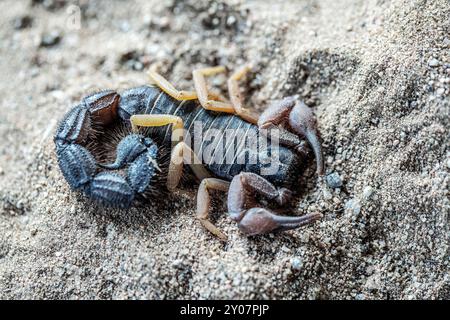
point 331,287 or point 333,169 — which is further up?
point 333,169

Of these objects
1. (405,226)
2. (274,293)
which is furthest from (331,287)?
(405,226)

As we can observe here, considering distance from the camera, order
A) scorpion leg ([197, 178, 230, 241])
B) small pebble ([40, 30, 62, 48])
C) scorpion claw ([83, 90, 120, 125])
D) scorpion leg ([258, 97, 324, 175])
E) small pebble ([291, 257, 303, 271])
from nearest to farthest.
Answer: small pebble ([291, 257, 303, 271]), scorpion leg ([197, 178, 230, 241]), scorpion leg ([258, 97, 324, 175]), scorpion claw ([83, 90, 120, 125]), small pebble ([40, 30, 62, 48])

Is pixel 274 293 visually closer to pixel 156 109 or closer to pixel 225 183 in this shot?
pixel 225 183

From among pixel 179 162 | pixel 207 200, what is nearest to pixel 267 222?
pixel 207 200

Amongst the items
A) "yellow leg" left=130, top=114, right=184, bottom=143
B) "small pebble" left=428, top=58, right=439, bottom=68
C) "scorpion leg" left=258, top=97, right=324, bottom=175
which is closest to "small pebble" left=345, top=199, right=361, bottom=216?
"scorpion leg" left=258, top=97, right=324, bottom=175

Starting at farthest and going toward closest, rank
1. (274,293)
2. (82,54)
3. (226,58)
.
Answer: (82,54), (226,58), (274,293)

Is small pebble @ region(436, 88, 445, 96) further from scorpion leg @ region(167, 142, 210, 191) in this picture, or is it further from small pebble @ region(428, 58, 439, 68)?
scorpion leg @ region(167, 142, 210, 191)

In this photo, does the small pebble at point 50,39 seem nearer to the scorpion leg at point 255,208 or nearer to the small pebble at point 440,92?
the scorpion leg at point 255,208

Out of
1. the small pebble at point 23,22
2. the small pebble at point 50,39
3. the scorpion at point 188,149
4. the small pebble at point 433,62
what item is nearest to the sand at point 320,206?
the small pebble at point 433,62
